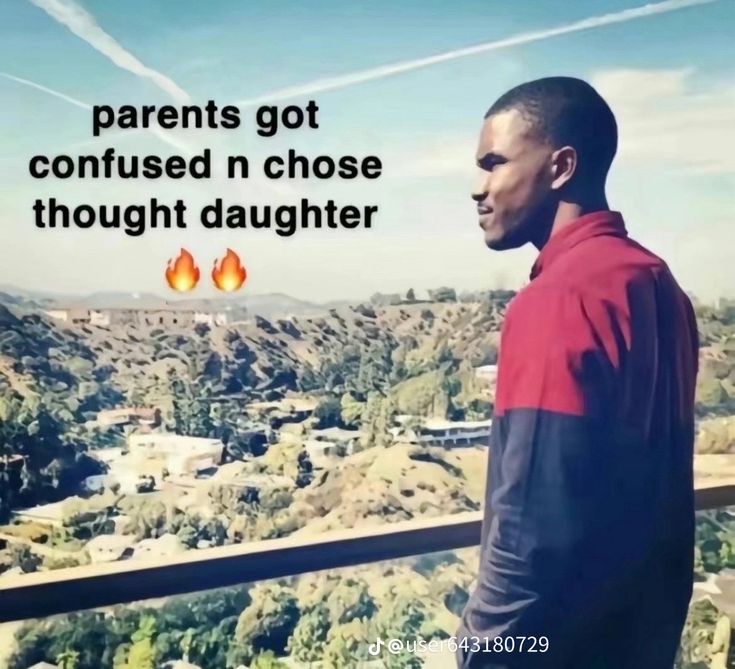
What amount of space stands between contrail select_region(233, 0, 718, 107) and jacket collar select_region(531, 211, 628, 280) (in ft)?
1.37

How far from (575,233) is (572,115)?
257 mm

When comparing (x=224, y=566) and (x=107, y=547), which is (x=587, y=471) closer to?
(x=224, y=566)

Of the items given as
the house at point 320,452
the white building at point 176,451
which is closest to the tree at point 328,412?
the house at point 320,452

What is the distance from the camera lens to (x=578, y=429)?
5.72 ft

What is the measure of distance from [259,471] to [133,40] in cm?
95

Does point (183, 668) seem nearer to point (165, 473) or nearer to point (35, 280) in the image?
point (165, 473)

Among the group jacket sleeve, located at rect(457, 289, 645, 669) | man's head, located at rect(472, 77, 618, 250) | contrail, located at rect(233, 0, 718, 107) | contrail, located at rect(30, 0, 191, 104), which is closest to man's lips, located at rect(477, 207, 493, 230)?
man's head, located at rect(472, 77, 618, 250)

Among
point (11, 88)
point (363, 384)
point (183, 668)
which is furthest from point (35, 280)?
point (183, 668)

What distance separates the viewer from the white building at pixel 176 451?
1862 mm

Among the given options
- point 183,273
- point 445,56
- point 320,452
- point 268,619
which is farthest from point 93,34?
point 268,619

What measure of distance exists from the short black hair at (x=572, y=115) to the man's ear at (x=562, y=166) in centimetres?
1

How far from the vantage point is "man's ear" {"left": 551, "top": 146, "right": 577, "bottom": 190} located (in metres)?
1.83

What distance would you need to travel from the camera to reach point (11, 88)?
1.89 m

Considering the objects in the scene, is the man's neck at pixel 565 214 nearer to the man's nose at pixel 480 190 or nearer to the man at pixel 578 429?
the man at pixel 578 429
